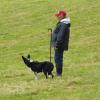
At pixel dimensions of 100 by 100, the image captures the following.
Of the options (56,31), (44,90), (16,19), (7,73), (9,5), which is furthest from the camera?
(9,5)

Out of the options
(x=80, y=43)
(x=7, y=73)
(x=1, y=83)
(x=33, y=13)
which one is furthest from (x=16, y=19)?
(x=1, y=83)

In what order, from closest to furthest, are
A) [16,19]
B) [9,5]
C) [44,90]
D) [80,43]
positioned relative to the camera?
1. [44,90]
2. [80,43]
3. [16,19]
4. [9,5]

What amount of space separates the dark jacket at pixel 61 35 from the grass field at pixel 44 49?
1278 mm

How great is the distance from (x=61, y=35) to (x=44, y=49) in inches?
609

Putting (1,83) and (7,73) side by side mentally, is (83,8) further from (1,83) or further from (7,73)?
(1,83)

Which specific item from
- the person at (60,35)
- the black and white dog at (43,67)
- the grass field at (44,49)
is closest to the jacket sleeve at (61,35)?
the person at (60,35)

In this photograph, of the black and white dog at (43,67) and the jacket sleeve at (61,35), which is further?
the black and white dog at (43,67)

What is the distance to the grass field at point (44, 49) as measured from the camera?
615 inches

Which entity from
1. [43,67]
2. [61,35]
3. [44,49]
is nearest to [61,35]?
[61,35]

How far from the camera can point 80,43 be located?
1371 inches

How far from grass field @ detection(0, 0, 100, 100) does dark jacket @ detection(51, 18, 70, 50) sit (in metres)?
1.28

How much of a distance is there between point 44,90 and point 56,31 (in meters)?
2.97

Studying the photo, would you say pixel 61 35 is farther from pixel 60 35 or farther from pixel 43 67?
pixel 43 67

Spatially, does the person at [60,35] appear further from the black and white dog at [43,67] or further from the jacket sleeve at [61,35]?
the black and white dog at [43,67]
